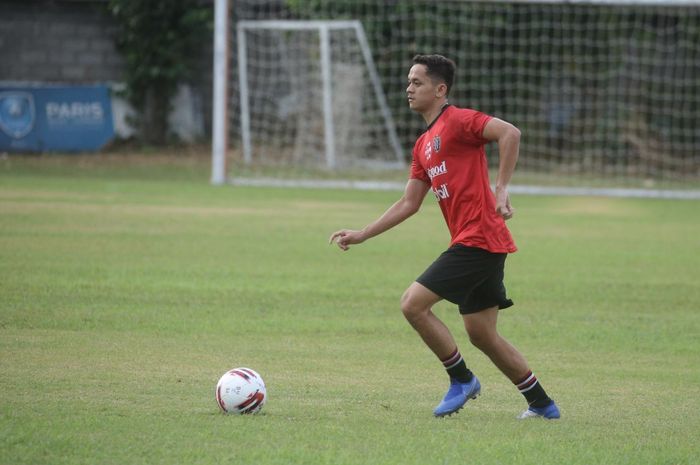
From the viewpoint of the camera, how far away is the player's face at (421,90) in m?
6.86

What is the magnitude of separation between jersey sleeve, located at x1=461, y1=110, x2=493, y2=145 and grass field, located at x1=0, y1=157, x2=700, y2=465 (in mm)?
1588

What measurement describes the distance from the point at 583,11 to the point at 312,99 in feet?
21.9

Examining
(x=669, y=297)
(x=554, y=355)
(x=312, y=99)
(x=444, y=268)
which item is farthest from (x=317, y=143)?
(x=444, y=268)

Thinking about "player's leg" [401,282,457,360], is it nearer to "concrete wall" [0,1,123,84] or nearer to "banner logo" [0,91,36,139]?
"banner logo" [0,91,36,139]

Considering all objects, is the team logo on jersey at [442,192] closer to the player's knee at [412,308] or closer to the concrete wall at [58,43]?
the player's knee at [412,308]

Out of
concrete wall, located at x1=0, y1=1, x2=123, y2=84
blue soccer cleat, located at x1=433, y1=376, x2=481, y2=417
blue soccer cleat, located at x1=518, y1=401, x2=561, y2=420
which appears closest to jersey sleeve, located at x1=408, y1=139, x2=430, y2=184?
blue soccer cleat, located at x1=433, y1=376, x2=481, y2=417

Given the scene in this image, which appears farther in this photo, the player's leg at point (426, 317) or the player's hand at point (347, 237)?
the player's hand at point (347, 237)

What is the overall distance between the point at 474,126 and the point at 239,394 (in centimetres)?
198

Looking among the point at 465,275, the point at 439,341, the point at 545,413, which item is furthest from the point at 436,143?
the point at 545,413

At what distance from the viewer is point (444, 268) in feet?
21.6

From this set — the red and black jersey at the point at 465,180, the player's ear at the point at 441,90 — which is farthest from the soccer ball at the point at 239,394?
the player's ear at the point at 441,90

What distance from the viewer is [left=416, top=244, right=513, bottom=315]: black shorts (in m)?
6.57

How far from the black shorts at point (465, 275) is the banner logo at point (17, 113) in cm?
2280

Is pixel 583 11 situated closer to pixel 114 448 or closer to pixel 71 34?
pixel 71 34
